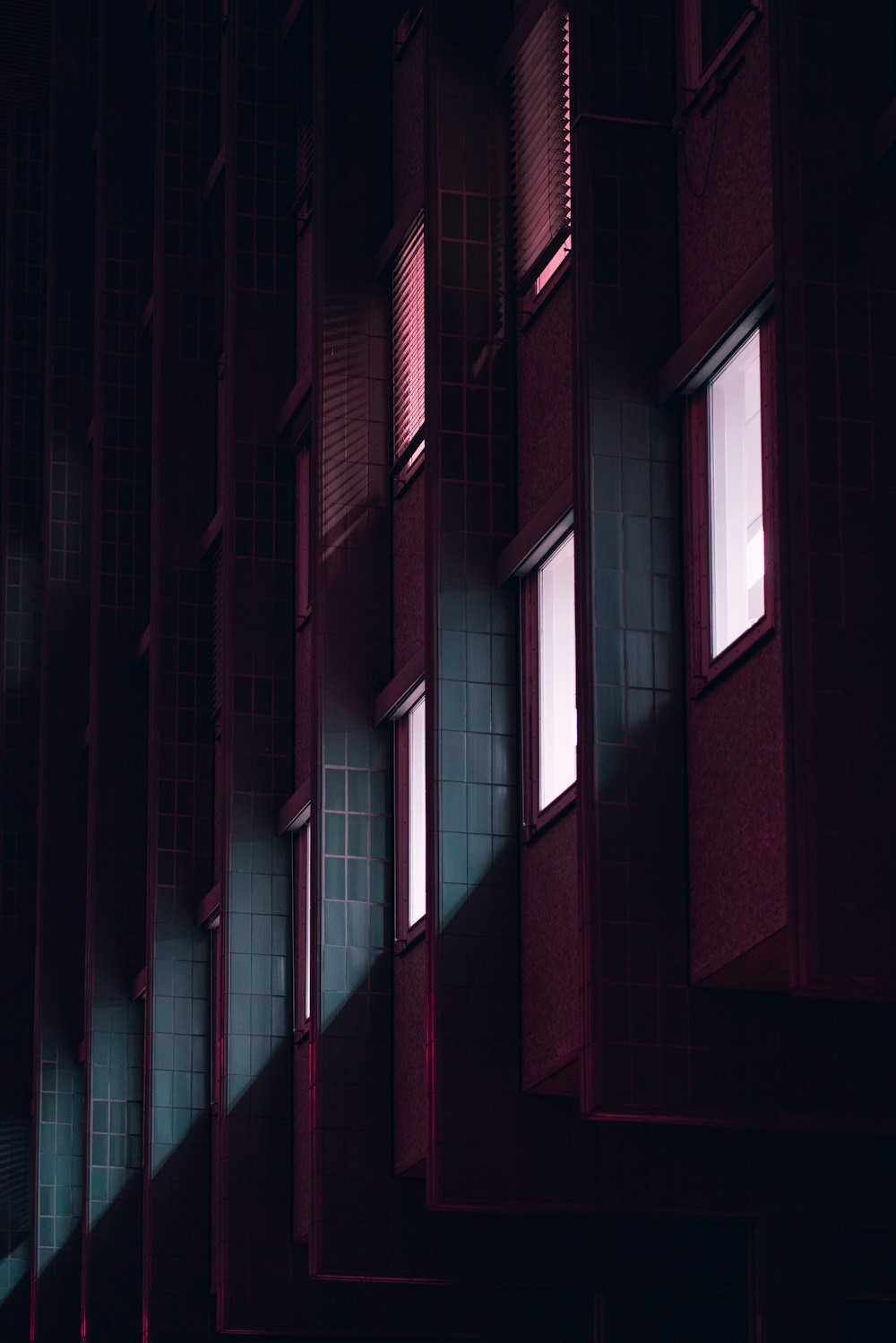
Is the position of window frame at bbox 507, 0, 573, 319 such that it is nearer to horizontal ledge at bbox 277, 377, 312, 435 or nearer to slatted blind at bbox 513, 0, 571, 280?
slatted blind at bbox 513, 0, 571, 280

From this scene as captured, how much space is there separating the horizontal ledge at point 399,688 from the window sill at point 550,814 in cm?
295

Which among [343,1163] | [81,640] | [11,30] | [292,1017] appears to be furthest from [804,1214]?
[11,30]

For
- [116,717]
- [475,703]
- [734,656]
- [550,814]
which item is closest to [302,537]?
[116,717]

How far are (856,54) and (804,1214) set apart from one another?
9.27 m

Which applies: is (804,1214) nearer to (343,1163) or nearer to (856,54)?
(343,1163)

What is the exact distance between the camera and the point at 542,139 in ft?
61.0

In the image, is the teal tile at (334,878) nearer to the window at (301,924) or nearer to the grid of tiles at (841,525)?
the window at (301,924)

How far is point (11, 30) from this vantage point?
42594 mm

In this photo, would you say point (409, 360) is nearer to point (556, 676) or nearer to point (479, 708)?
point (479, 708)

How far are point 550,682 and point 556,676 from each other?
0.15 meters

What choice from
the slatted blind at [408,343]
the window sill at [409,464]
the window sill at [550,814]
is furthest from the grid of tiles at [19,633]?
the window sill at [550,814]

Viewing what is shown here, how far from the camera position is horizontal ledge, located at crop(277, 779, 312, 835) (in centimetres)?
2419

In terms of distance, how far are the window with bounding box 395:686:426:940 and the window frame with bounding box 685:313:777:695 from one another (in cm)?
633

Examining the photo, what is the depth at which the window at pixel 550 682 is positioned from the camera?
17391mm
